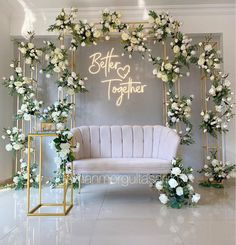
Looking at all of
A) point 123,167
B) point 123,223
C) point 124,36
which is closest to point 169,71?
point 124,36

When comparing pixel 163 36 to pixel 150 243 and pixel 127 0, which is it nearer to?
pixel 127 0

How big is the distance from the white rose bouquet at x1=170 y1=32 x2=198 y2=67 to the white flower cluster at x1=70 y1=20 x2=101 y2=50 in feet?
4.20

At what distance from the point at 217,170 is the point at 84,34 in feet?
10.2

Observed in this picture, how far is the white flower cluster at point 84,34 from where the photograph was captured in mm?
4658

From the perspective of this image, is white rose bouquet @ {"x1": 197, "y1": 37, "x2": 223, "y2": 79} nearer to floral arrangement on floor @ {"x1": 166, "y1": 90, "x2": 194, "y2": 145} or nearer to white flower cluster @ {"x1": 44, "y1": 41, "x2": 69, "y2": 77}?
floral arrangement on floor @ {"x1": 166, "y1": 90, "x2": 194, "y2": 145}

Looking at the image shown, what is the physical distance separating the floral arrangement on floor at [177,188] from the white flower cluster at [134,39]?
2177 mm

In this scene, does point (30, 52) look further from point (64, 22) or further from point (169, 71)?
point (169, 71)

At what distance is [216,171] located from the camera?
4555mm

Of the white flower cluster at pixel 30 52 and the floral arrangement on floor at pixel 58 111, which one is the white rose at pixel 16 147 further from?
the white flower cluster at pixel 30 52

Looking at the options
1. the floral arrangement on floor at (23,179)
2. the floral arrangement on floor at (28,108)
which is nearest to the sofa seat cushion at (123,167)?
the floral arrangement on floor at (23,179)

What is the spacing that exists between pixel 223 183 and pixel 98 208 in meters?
2.48

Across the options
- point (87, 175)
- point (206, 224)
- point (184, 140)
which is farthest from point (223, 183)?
point (87, 175)

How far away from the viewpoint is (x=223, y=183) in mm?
4820

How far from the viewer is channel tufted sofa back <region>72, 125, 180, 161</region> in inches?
166
